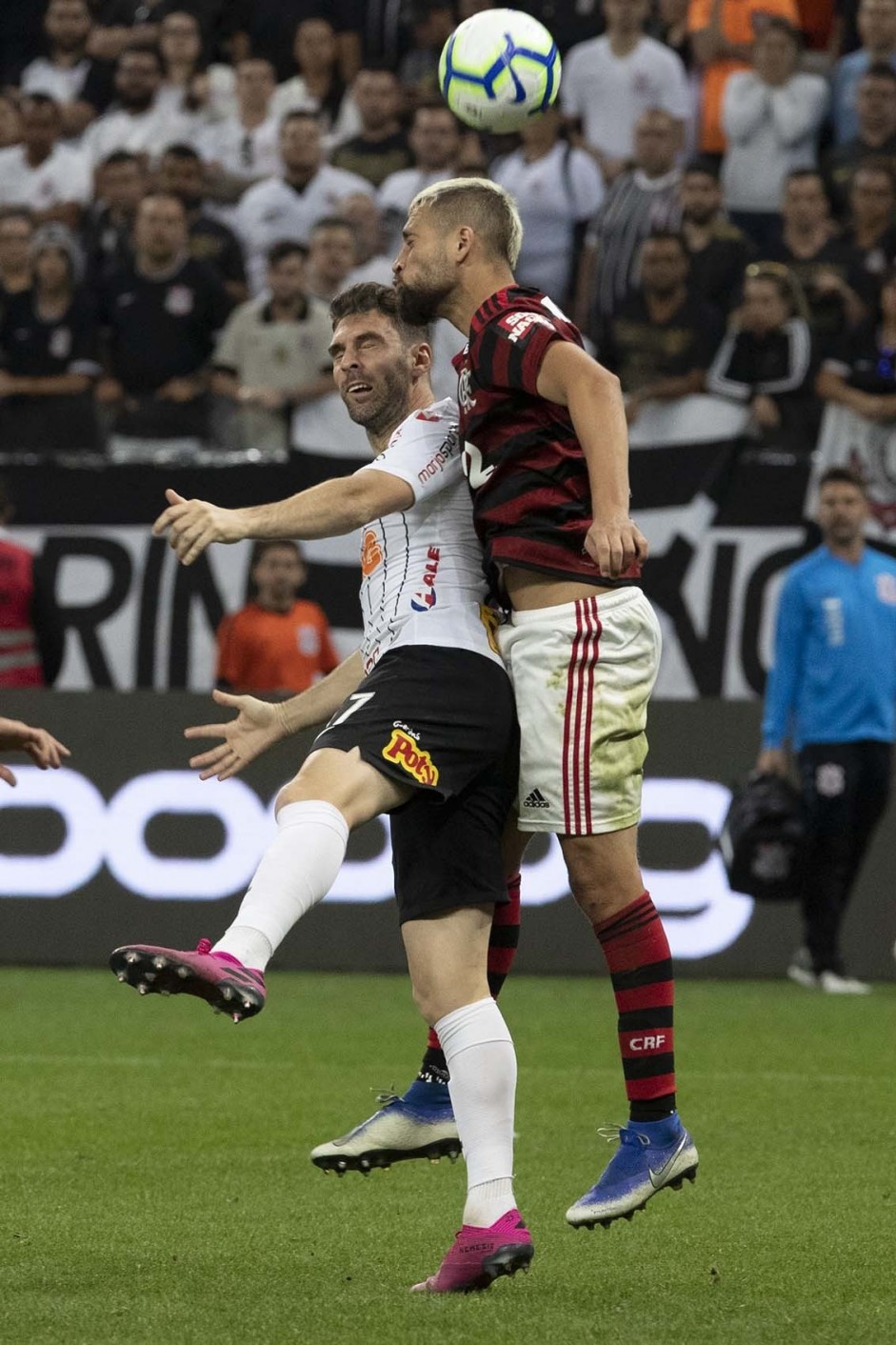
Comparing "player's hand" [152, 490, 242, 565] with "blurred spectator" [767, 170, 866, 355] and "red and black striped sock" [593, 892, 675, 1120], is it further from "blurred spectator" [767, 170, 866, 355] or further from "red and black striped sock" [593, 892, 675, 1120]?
"blurred spectator" [767, 170, 866, 355]

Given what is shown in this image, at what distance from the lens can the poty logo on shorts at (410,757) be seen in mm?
4617

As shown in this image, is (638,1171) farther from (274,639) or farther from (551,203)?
(551,203)

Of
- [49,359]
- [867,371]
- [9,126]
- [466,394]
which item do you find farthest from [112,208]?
[466,394]

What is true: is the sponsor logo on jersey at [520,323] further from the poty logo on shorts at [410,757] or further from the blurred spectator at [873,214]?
the blurred spectator at [873,214]

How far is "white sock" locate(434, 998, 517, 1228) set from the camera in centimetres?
459

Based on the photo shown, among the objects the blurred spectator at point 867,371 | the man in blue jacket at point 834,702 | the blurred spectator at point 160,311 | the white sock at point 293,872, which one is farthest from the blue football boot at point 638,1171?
the blurred spectator at point 160,311

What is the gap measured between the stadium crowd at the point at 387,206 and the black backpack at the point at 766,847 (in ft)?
8.62

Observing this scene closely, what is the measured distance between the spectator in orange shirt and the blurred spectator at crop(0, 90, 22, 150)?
517 centimetres

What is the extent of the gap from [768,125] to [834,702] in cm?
503

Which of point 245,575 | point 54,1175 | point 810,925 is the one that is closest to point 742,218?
point 245,575

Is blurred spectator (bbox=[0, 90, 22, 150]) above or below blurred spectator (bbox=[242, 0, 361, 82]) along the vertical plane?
below

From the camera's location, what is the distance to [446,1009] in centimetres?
471

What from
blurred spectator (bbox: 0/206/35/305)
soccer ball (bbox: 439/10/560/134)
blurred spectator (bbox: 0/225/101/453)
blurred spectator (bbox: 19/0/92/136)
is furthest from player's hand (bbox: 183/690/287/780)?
blurred spectator (bbox: 19/0/92/136)

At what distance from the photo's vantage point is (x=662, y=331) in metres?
12.5
